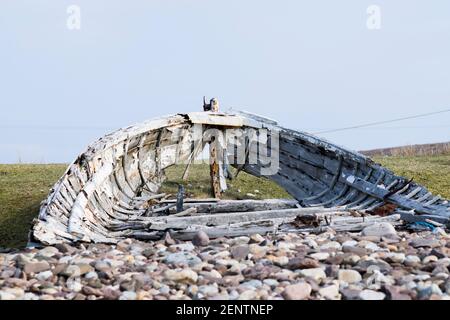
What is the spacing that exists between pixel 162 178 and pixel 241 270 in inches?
279

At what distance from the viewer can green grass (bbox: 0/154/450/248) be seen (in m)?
12.1

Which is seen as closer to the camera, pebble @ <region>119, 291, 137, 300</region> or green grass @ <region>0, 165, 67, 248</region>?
pebble @ <region>119, 291, 137, 300</region>

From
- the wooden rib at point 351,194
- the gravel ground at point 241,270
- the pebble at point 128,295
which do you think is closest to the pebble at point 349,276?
the gravel ground at point 241,270

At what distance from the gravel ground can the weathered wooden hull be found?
1.20m

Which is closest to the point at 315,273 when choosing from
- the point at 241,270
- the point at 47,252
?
the point at 241,270

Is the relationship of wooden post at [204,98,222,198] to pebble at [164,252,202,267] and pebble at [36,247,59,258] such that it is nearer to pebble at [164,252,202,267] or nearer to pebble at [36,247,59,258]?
pebble at [36,247,59,258]

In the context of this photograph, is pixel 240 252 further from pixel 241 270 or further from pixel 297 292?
pixel 297 292

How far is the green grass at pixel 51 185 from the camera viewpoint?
39.5ft

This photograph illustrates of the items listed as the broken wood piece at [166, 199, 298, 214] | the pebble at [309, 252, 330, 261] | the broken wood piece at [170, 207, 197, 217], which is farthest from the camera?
the broken wood piece at [166, 199, 298, 214]

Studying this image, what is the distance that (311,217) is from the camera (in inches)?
324

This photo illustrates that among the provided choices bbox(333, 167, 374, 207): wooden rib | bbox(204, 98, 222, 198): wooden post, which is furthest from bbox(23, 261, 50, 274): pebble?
bbox(204, 98, 222, 198): wooden post

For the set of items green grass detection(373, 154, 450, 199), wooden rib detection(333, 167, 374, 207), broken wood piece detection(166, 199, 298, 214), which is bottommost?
green grass detection(373, 154, 450, 199)

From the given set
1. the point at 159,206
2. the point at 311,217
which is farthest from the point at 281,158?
the point at 311,217

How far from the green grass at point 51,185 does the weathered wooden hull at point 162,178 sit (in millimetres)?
2079
